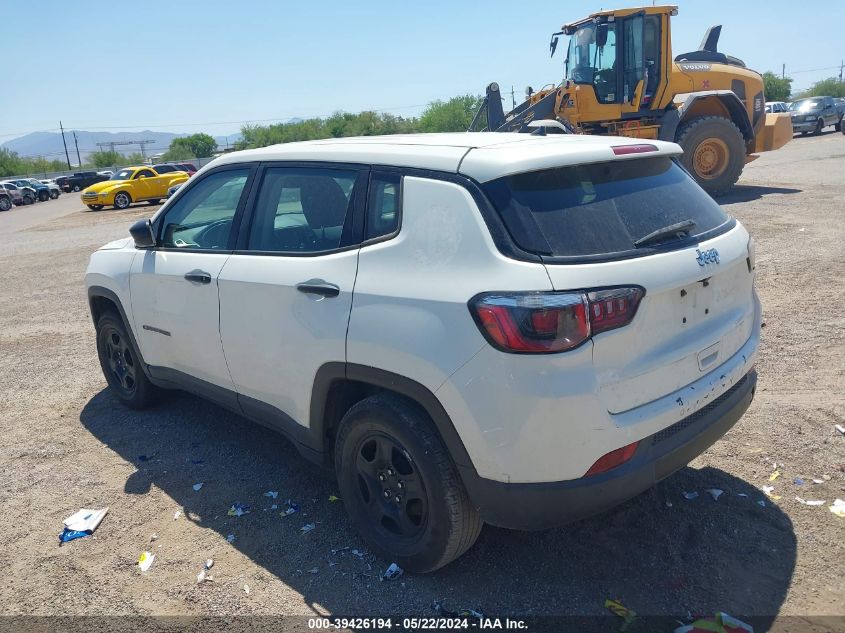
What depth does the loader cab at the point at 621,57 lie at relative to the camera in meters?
13.5

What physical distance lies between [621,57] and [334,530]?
12.9m

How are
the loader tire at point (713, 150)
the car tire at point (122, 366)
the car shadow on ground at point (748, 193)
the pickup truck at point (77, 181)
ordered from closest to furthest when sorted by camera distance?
the car tire at point (122, 366), the car shadow on ground at point (748, 193), the loader tire at point (713, 150), the pickup truck at point (77, 181)

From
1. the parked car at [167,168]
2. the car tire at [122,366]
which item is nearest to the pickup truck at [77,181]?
the parked car at [167,168]

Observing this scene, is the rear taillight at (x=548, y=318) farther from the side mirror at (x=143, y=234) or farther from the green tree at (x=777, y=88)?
the green tree at (x=777, y=88)

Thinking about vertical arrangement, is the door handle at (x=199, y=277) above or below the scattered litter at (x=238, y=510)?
above

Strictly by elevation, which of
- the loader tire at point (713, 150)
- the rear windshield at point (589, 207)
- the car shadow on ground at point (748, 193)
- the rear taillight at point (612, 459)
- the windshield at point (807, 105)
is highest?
the windshield at point (807, 105)

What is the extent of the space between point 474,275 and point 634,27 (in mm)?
12823

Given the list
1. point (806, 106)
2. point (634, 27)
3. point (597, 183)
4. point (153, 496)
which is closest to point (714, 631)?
point (597, 183)

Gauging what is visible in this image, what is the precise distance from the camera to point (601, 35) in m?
13.8

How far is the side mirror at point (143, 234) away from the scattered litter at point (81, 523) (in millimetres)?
1680

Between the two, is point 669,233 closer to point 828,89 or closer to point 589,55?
point 589,55

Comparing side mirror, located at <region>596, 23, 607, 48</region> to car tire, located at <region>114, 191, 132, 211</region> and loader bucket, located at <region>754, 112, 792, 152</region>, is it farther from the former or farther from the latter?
car tire, located at <region>114, 191, 132, 211</region>

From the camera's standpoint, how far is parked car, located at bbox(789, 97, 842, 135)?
111 feet

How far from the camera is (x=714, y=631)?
265 cm
